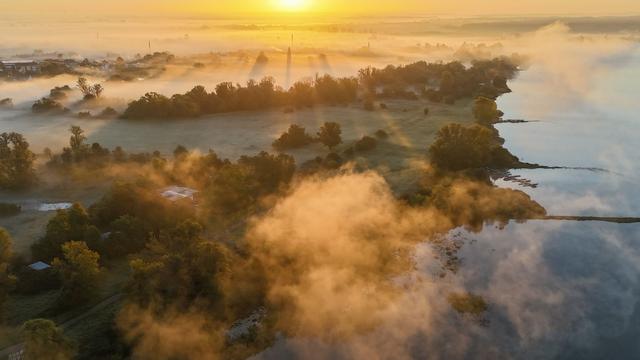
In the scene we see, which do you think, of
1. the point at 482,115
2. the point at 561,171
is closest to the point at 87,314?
the point at 561,171

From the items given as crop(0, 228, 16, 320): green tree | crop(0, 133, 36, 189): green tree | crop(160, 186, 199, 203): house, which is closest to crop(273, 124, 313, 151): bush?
crop(160, 186, 199, 203): house

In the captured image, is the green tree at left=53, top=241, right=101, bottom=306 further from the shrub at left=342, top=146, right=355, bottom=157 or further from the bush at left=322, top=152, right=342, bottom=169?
the shrub at left=342, top=146, right=355, bottom=157

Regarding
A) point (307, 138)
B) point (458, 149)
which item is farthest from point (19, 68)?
point (458, 149)

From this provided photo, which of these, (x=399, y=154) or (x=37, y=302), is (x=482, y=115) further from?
(x=37, y=302)

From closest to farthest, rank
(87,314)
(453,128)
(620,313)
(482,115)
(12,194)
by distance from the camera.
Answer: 1. (87,314)
2. (620,313)
3. (12,194)
4. (453,128)
5. (482,115)

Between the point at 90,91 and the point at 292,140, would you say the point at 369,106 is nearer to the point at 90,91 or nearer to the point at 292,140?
the point at 292,140

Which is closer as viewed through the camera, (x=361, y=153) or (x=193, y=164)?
(x=193, y=164)

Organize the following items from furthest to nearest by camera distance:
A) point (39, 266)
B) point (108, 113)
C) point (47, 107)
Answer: point (47, 107) → point (108, 113) → point (39, 266)
